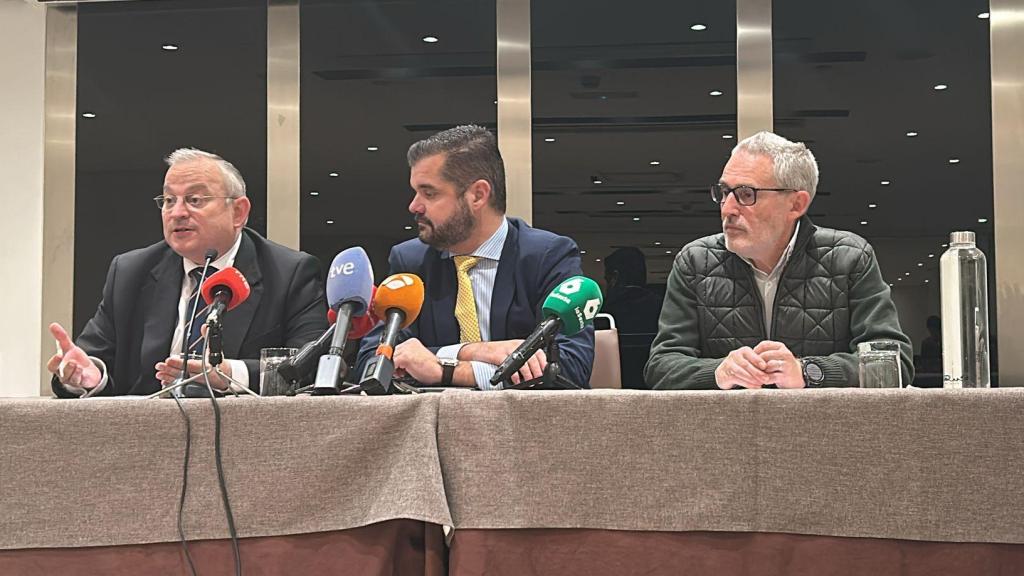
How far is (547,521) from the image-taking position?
4.29 ft

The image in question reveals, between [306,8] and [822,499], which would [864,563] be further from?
[306,8]

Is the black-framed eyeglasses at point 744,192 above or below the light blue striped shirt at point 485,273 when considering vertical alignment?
above

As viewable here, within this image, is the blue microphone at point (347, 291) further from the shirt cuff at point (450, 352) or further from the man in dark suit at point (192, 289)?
the man in dark suit at point (192, 289)

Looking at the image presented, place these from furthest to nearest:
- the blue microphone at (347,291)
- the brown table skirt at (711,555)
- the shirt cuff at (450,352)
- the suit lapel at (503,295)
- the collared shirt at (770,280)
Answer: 1. the suit lapel at (503,295)
2. the collared shirt at (770,280)
3. the shirt cuff at (450,352)
4. the blue microphone at (347,291)
5. the brown table skirt at (711,555)

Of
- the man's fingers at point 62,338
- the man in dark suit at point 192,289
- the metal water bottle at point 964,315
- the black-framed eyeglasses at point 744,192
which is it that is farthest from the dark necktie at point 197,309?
the metal water bottle at point 964,315

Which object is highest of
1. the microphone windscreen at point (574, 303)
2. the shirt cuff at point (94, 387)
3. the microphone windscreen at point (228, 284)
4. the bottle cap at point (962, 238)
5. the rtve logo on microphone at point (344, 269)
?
the bottle cap at point (962, 238)

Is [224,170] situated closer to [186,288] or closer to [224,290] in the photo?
[186,288]

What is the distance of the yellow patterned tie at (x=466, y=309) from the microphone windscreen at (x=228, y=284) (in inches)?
34.8

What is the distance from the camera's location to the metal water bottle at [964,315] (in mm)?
1681

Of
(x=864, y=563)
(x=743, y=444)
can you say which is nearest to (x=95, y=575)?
(x=743, y=444)

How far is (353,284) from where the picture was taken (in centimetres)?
158

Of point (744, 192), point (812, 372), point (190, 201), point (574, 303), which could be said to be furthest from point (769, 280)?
point (190, 201)

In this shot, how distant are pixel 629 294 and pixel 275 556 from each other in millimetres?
2677

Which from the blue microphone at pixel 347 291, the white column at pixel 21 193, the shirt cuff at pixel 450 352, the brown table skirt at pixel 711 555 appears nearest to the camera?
the brown table skirt at pixel 711 555
